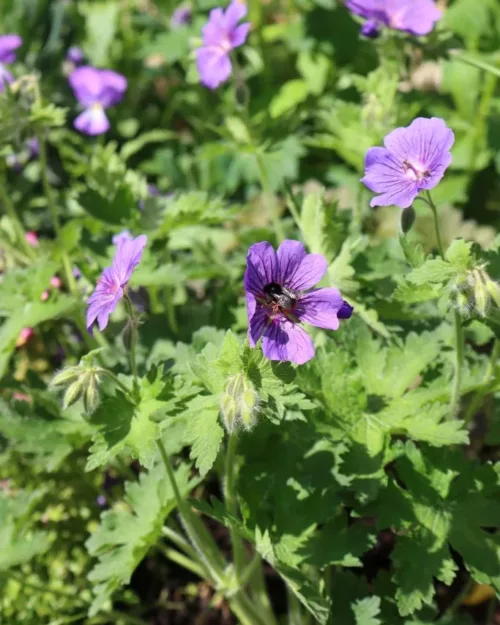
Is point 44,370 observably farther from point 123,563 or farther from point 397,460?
point 397,460

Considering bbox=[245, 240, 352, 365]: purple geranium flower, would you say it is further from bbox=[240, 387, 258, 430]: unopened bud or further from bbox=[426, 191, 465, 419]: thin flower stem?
bbox=[426, 191, 465, 419]: thin flower stem

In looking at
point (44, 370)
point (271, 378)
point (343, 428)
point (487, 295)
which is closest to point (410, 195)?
point (487, 295)

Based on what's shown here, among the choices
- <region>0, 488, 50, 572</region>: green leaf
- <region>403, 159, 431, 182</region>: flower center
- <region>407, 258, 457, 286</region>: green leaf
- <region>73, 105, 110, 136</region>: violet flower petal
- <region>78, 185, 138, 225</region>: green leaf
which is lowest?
<region>0, 488, 50, 572</region>: green leaf

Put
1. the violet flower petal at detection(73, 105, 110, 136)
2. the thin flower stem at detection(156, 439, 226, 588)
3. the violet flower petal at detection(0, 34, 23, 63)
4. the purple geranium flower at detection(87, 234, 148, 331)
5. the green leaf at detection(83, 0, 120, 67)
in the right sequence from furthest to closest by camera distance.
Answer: the green leaf at detection(83, 0, 120, 67), the violet flower petal at detection(73, 105, 110, 136), the violet flower petal at detection(0, 34, 23, 63), the thin flower stem at detection(156, 439, 226, 588), the purple geranium flower at detection(87, 234, 148, 331)

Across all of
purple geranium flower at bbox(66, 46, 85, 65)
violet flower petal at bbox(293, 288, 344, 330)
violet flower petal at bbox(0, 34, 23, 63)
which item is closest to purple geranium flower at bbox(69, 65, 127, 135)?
violet flower petal at bbox(0, 34, 23, 63)

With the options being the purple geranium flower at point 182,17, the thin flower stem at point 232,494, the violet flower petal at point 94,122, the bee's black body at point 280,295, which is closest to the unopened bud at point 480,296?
the bee's black body at point 280,295
